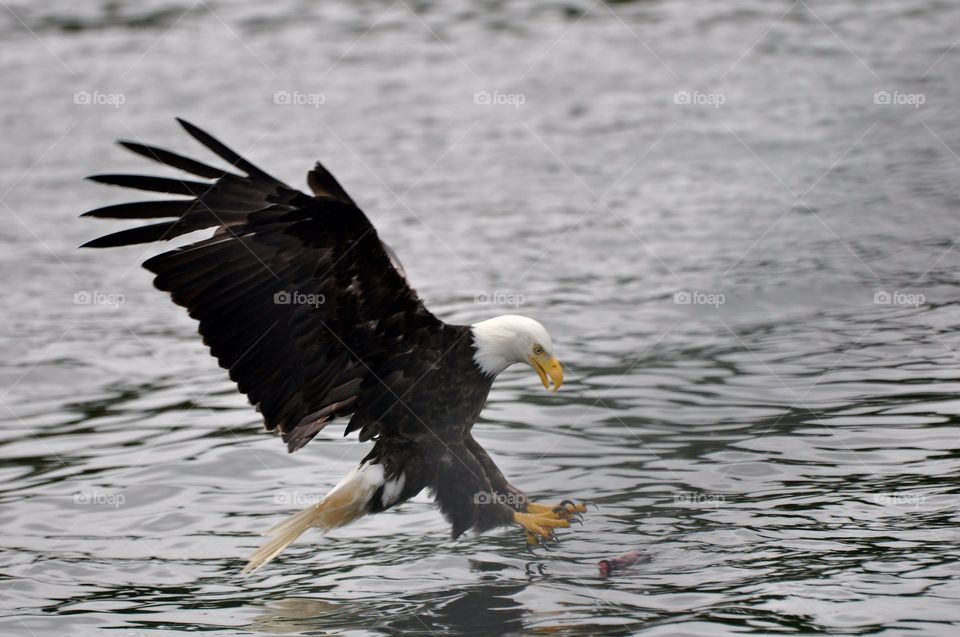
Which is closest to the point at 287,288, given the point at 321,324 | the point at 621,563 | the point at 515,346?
the point at 321,324

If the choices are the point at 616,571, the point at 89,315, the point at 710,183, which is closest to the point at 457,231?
the point at 710,183

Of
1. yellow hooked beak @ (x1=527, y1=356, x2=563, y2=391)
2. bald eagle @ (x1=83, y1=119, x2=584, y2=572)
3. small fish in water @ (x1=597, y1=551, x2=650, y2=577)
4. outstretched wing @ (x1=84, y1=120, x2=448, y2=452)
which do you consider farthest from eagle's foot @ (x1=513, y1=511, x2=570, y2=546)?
outstretched wing @ (x1=84, y1=120, x2=448, y2=452)

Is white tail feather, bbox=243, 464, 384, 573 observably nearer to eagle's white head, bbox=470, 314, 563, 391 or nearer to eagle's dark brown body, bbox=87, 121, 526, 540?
eagle's dark brown body, bbox=87, 121, 526, 540

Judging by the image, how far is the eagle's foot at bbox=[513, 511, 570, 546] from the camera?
575cm

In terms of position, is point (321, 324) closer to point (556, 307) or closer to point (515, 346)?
point (515, 346)

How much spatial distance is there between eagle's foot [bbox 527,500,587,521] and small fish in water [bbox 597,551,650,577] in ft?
1.48

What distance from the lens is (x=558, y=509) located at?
5922mm

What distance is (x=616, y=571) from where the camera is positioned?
5.39 meters

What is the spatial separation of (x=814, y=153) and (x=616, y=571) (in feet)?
24.3

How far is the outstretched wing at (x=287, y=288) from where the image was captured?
5.18 metres

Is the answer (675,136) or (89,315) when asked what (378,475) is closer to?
(89,315)

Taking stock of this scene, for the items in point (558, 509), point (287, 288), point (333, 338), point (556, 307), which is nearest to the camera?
point (287, 288)

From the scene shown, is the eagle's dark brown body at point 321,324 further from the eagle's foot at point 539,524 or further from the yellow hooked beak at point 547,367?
the yellow hooked beak at point 547,367

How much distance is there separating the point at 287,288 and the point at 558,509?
154 cm
